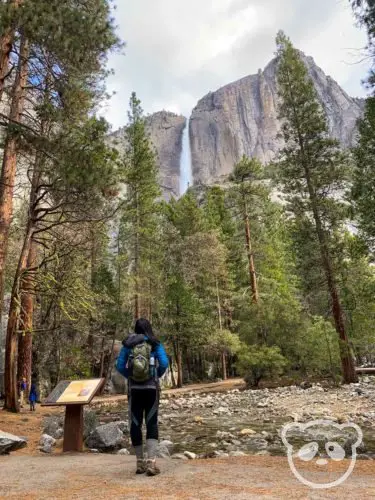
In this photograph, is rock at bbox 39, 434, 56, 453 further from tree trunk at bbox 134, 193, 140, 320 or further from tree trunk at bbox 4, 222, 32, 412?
tree trunk at bbox 134, 193, 140, 320

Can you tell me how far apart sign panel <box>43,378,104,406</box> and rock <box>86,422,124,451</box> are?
3.79 ft

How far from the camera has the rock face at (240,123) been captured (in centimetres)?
9525

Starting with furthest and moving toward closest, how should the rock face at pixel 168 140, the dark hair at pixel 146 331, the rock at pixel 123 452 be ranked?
the rock face at pixel 168 140, the rock at pixel 123 452, the dark hair at pixel 146 331

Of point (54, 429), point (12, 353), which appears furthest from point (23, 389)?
point (54, 429)

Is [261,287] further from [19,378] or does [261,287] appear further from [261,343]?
[19,378]

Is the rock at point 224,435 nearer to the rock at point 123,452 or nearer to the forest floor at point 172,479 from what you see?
the rock at point 123,452

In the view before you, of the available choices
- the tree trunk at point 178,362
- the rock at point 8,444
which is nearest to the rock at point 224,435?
the rock at point 8,444

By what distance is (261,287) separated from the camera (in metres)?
27.3

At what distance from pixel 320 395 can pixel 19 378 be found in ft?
34.8

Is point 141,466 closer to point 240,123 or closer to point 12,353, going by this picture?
point 12,353

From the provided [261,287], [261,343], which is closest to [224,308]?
[261,287]

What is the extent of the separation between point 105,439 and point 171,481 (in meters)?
3.25

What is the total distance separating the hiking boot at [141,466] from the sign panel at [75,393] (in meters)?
1.80

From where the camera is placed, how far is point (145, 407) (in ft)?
12.9
